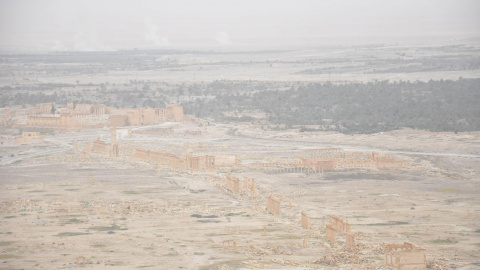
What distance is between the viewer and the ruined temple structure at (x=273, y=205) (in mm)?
29688

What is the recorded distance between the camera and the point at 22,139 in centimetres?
5178

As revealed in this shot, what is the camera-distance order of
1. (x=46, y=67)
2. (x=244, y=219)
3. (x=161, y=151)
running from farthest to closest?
(x=46, y=67), (x=161, y=151), (x=244, y=219)

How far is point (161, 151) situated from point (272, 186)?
10.4 m

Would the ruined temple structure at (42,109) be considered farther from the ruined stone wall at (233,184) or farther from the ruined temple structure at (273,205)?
the ruined temple structure at (273,205)

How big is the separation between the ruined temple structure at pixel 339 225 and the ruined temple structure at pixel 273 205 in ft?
9.25

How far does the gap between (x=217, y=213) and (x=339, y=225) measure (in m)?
5.04

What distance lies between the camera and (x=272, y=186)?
36.6 meters

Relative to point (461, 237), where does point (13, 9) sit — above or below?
above

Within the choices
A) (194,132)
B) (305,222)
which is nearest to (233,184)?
(305,222)

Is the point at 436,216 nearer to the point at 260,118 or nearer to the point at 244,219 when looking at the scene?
the point at 244,219

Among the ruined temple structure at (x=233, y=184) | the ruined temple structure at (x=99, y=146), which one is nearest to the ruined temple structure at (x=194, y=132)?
the ruined temple structure at (x=99, y=146)

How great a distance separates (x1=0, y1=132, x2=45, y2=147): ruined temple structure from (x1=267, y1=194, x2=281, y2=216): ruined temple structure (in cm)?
2467

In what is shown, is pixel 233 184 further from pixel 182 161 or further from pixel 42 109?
pixel 42 109

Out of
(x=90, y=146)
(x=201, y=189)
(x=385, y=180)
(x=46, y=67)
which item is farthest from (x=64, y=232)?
(x=46, y=67)
